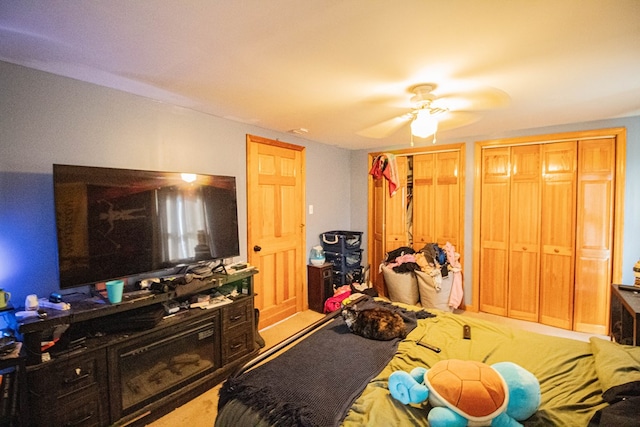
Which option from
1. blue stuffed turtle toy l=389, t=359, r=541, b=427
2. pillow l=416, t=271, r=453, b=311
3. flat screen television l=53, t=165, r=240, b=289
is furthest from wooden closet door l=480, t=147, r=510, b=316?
flat screen television l=53, t=165, r=240, b=289

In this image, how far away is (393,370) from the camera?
1587 mm

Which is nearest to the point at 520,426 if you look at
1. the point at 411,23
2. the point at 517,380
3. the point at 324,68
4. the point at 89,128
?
the point at 517,380

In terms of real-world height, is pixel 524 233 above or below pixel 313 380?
above

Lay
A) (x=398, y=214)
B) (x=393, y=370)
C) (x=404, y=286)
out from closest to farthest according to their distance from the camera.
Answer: (x=393, y=370), (x=404, y=286), (x=398, y=214)

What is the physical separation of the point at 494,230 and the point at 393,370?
290cm

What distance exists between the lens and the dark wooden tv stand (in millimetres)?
1634

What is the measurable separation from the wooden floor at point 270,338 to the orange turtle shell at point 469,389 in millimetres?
1618

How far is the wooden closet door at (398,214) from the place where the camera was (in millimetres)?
4367

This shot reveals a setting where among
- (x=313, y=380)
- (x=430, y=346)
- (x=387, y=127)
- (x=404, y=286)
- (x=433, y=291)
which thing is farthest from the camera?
(x=404, y=286)

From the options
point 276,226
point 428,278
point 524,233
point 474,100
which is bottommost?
point 428,278

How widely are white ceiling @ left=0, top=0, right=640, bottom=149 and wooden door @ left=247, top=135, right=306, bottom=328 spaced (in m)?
0.94

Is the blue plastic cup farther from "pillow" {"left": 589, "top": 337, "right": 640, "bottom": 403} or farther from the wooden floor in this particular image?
"pillow" {"left": 589, "top": 337, "right": 640, "bottom": 403}

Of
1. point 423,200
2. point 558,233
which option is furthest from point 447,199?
point 558,233

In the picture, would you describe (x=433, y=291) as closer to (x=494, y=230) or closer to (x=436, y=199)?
(x=494, y=230)
